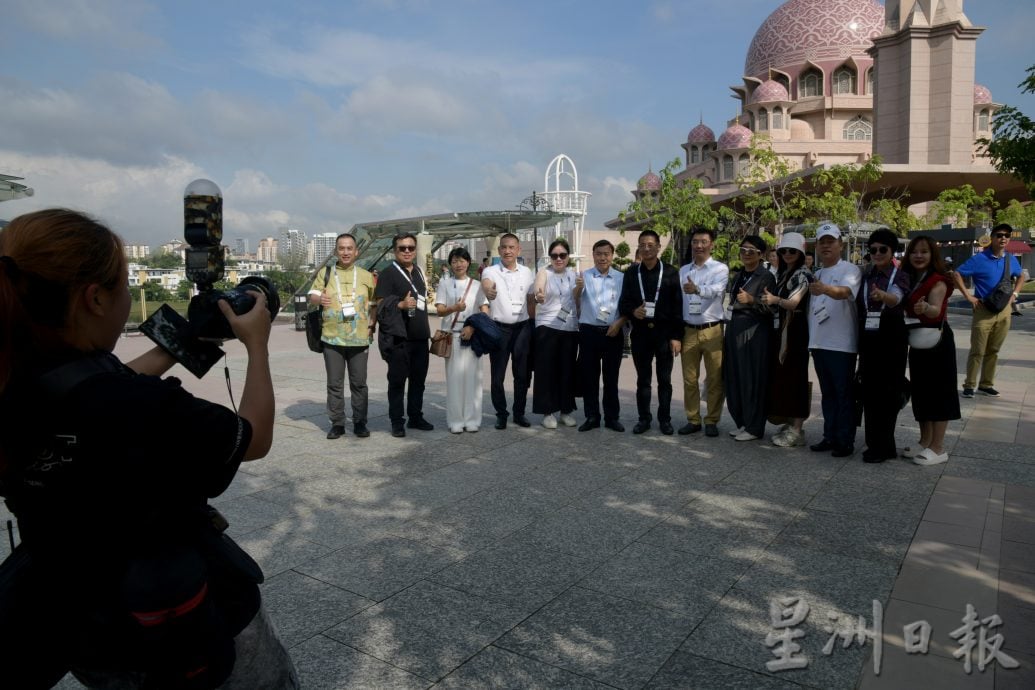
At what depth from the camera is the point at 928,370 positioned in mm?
5781

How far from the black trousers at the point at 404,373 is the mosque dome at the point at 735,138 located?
50.8 m

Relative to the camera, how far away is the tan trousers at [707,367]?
683 centimetres

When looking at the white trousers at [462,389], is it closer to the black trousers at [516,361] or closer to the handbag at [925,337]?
the black trousers at [516,361]

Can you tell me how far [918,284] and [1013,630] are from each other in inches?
127

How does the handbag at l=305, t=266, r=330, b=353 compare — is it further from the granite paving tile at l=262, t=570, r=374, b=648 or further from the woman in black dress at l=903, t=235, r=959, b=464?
the woman in black dress at l=903, t=235, r=959, b=464

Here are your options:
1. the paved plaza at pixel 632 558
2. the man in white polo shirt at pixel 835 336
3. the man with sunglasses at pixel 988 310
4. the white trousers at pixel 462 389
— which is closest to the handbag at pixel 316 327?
the paved plaza at pixel 632 558

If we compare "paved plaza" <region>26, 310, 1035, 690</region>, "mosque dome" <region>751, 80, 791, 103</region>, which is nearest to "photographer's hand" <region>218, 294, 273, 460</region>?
"paved plaza" <region>26, 310, 1035, 690</region>

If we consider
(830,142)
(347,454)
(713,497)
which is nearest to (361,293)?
(347,454)

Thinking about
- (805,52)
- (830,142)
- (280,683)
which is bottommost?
(280,683)

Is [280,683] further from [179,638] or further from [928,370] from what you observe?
[928,370]

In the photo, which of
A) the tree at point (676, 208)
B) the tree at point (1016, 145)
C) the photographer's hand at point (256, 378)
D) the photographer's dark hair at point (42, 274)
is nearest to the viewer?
the photographer's dark hair at point (42, 274)

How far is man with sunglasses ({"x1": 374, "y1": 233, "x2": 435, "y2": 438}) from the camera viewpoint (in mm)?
6965

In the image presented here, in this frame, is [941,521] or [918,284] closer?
[941,521]

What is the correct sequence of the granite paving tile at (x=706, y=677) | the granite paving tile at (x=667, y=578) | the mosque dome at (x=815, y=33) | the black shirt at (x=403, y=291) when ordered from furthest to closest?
the mosque dome at (x=815, y=33) → the black shirt at (x=403, y=291) → the granite paving tile at (x=667, y=578) → the granite paving tile at (x=706, y=677)
